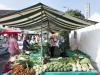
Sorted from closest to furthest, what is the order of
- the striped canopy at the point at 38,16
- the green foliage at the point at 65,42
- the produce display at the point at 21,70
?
the striped canopy at the point at 38,16 < the produce display at the point at 21,70 < the green foliage at the point at 65,42

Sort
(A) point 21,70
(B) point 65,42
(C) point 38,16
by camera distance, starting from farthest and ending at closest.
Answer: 1. (B) point 65,42
2. (C) point 38,16
3. (A) point 21,70

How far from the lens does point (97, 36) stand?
12.1m

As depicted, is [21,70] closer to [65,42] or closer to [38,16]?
[38,16]

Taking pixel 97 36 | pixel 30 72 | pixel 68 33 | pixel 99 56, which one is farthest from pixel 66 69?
pixel 68 33

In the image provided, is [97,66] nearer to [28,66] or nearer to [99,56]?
[99,56]

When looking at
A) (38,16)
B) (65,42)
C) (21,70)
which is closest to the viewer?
(21,70)

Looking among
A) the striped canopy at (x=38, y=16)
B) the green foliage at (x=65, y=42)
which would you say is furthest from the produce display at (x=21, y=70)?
the green foliage at (x=65, y=42)

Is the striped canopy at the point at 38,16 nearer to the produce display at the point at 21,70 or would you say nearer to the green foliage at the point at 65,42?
the produce display at the point at 21,70

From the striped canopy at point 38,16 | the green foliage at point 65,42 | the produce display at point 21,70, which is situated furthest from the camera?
the green foliage at point 65,42

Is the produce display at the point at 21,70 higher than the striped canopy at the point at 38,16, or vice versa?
the striped canopy at the point at 38,16

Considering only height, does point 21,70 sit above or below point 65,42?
below

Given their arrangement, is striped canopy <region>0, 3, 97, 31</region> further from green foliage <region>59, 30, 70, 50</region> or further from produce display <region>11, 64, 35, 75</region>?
green foliage <region>59, 30, 70, 50</region>

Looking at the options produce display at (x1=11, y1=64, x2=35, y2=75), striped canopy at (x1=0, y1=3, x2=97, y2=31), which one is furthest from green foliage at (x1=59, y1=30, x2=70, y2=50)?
produce display at (x1=11, y1=64, x2=35, y2=75)

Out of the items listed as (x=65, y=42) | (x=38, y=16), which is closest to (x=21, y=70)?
(x=38, y=16)
